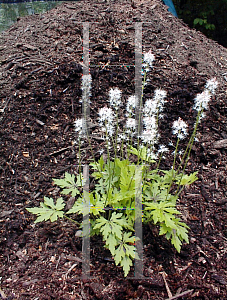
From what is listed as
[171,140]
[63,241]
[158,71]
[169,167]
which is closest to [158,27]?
[158,71]

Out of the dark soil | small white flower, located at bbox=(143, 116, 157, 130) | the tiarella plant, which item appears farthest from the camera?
the dark soil

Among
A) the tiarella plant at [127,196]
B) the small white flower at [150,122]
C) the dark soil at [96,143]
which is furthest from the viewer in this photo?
the dark soil at [96,143]

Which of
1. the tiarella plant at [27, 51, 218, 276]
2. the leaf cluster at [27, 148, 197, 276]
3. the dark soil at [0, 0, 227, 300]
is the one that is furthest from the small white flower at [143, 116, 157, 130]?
the dark soil at [0, 0, 227, 300]

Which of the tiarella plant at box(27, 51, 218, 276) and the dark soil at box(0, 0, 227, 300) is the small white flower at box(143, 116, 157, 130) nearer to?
the tiarella plant at box(27, 51, 218, 276)

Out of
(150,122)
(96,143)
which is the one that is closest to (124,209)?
(150,122)

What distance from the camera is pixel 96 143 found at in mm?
4242

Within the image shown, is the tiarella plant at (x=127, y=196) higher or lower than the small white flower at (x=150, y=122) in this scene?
lower

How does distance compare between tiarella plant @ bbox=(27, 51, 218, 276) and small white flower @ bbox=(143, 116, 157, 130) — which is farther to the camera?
tiarella plant @ bbox=(27, 51, 218, 276)

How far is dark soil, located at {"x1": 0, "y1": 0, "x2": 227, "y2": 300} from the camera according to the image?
2.90 meters

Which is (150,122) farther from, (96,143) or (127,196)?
(96,143)

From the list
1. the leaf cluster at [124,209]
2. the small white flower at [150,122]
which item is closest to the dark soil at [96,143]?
the leaf cluster at [124,209]

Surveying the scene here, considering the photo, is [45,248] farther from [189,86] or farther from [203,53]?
[203,53]

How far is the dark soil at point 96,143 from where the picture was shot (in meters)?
2.90

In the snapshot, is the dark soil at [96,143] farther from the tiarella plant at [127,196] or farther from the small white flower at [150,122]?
the small white flower at [150,122]
